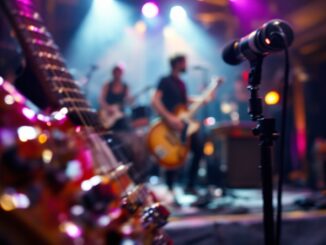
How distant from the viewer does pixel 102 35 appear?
858cm

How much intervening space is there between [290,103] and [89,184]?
7.31 m

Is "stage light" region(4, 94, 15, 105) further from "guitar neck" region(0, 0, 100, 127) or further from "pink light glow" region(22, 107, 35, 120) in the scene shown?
"guitar neck" region(0, 0, 100, 127)

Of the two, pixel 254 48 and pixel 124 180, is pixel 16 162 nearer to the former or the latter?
pixel 124 180

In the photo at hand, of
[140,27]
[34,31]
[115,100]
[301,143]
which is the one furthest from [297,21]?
[34,31]

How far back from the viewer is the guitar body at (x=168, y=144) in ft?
17.1

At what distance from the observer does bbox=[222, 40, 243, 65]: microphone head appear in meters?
1.82

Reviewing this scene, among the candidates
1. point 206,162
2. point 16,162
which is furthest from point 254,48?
point 206,162

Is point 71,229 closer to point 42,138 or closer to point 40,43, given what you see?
point 42,138

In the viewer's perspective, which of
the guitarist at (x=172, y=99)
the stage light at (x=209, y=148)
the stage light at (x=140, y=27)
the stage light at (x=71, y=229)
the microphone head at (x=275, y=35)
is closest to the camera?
the stage light at (x=71, y=229)

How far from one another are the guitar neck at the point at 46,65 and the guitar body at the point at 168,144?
3407mm

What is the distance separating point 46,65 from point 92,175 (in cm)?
105

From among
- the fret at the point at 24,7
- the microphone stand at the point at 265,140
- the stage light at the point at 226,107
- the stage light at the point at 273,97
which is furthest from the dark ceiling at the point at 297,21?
the microphone stand at the point at 265,140

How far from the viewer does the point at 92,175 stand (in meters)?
0.72

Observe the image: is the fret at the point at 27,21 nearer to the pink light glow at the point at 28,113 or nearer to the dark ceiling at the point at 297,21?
the pink light glow at the point at 28,113
